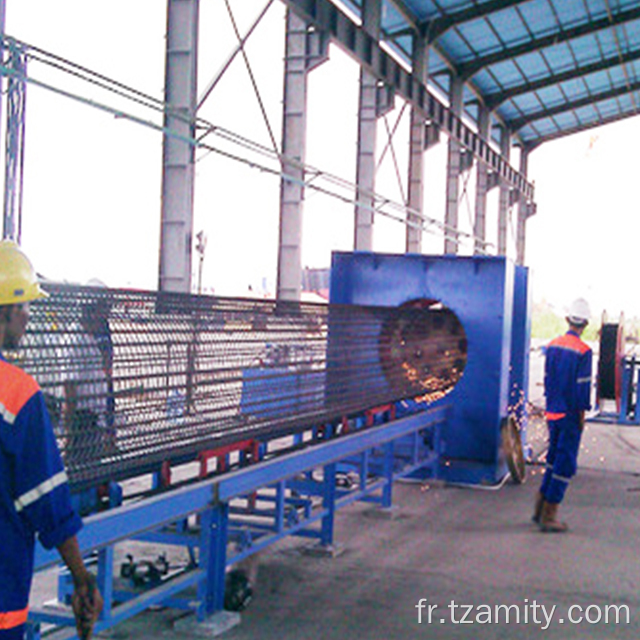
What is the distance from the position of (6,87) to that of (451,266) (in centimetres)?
450

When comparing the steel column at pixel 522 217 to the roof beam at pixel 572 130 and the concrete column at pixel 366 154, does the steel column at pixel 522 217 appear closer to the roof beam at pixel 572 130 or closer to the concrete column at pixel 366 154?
the roof beam at pixel 572 130

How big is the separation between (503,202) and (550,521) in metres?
23.5

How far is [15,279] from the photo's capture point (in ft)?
8.06

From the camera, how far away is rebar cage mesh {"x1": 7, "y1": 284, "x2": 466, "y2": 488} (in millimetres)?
3721

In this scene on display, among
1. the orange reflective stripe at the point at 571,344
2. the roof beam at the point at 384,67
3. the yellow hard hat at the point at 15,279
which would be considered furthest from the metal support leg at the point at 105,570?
the roof beam at the point at 384,67

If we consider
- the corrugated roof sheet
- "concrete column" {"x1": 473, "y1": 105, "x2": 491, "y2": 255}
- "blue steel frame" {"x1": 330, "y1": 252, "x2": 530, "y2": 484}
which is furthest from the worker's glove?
"concrete column" {"x1": 473, "y1": 105, "x2": 491, "y2": 255}

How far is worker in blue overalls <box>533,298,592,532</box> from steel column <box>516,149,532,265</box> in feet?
83.1

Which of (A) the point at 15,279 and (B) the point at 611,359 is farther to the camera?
(B) the point at 611,359

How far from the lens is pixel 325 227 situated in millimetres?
16625

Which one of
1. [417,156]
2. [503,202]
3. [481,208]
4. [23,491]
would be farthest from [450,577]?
[503,202]

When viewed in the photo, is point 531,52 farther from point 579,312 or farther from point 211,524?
point 211,524

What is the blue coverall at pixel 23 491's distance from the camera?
2.29 meters

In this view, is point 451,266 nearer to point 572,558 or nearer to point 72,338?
point 572,558

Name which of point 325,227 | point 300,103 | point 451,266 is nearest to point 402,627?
point 451,266
